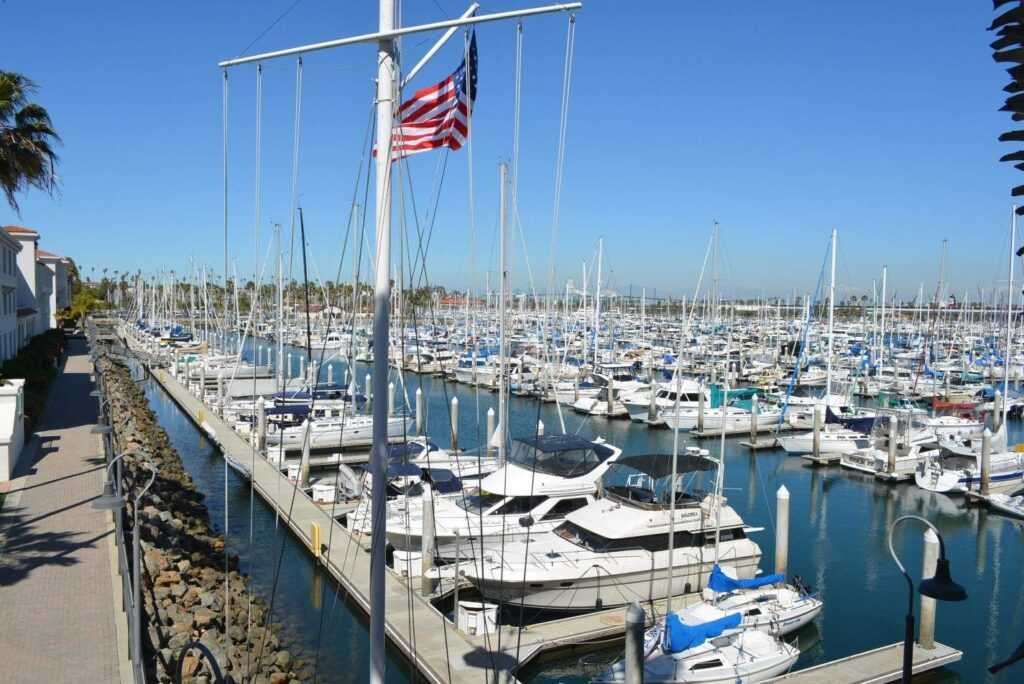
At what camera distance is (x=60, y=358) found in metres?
61.3

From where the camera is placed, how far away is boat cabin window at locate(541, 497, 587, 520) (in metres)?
22.3

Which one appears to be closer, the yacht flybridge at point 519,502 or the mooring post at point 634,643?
the mooring post at point 634,643

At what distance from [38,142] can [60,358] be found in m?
40.9

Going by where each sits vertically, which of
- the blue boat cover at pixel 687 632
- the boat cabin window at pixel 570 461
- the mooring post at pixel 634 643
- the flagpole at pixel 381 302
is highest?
the flagpole at pixel 381 302

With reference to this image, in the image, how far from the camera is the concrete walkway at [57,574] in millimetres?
12633

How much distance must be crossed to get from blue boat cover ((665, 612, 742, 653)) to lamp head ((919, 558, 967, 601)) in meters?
8.94

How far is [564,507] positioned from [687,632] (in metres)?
7.65

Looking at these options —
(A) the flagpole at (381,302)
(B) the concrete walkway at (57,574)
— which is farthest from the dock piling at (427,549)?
(A) the flagpole at (381,302)

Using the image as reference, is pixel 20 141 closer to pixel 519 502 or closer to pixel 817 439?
pixel 519 502

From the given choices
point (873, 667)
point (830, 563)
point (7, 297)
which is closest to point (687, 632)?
point (873, 667)

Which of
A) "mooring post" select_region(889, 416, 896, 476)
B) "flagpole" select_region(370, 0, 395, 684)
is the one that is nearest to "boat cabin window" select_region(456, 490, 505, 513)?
"flagpole" select_region(370, 0, 395, 684)

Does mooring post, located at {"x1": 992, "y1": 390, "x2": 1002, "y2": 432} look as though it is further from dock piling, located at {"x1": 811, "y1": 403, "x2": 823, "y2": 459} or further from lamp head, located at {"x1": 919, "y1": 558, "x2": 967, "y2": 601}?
lamp head, located at {"x1": 919, "y1": 558, "x2": 967, "y2": 601}

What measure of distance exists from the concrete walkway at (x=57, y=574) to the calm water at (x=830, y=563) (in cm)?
318

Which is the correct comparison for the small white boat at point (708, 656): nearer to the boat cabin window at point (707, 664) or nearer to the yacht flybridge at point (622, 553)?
the boat cabin window at point (707, 664)
